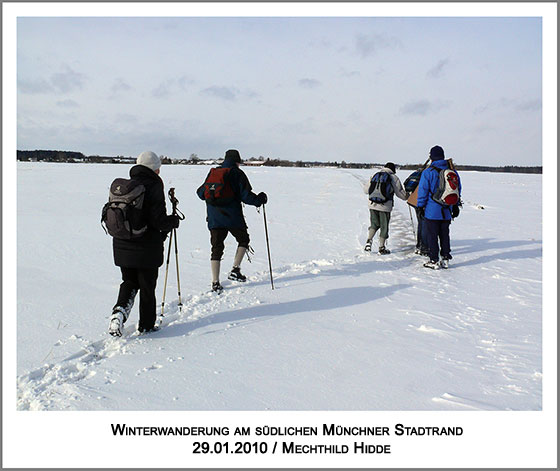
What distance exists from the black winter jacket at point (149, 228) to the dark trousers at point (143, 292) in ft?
0.36

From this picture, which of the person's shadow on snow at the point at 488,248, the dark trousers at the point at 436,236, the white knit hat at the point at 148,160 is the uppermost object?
the white knit hat at the point at 148,160

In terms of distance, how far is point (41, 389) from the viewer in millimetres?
3039

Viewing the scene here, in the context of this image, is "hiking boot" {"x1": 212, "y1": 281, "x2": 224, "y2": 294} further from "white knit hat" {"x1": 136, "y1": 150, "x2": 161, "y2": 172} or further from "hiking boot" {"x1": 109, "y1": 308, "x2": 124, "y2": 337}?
"white knit hat" {"x1": 136, "y1": 150, "x2": 161, "y2": 172}

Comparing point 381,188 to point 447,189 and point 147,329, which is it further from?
point 147,329

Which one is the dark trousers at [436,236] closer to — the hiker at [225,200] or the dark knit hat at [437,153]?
the dark knit hat at [437,153]

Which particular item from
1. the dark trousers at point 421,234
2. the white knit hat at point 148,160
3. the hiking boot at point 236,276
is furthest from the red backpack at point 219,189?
the dark trousers at point 421,234

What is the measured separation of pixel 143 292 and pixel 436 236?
5.08 m

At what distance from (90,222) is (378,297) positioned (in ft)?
26.8

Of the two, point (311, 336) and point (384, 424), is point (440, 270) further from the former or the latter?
point (384, 424)

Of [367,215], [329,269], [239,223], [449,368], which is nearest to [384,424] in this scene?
[449,368]

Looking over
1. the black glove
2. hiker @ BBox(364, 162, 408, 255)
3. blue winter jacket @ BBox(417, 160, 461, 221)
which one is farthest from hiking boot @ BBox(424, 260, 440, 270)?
the black glove

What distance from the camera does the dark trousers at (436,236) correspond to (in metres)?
6.72

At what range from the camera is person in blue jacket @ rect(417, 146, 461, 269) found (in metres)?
6.65

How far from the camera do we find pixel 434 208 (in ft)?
21.9
